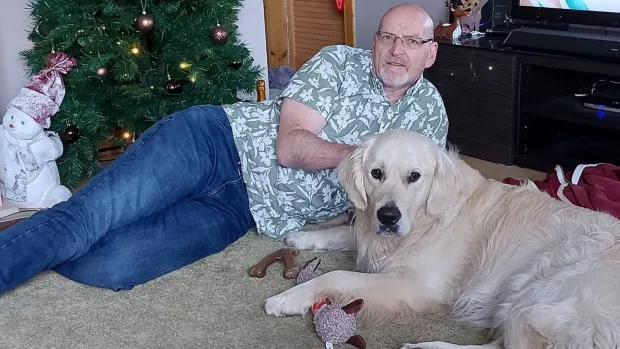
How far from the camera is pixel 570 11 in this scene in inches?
147

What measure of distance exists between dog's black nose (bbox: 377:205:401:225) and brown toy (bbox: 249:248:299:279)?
0.46m

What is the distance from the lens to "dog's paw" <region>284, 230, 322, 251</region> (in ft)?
9.00

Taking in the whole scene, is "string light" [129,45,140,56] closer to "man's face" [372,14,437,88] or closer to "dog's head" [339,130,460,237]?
"man's face" [372,14,437,88]

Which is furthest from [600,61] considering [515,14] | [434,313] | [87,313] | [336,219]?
[87,313]

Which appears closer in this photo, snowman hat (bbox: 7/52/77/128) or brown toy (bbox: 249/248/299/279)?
brown toy (bbox: 249/248/299/279)

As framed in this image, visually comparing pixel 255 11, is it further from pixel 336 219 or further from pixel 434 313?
pixel 434 313

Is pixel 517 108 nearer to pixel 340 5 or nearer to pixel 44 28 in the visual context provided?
pixel 340 5

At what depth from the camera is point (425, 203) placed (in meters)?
2.27

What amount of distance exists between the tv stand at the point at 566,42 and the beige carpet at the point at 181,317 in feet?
5.27

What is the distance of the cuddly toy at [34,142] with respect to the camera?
334 cm

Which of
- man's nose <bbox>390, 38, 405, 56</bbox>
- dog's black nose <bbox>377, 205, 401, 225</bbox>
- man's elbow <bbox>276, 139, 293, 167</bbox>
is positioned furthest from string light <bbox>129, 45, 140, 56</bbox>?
dog's black nose <bbox>377, 205, 401, 225</bbox>

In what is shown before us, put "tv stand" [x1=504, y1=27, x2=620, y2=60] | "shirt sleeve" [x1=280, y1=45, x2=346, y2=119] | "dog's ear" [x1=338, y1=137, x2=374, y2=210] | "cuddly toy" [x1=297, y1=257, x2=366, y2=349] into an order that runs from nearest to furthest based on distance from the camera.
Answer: "cuddly toy" [x1=297, y1=257, x2=366, y2=349] → "dog's ear" [x1=338, y1=137, x2=374, y2=210] → "shirt sleeve" [x1=280, y1=45, x2=346, y2=119] → "tv stand" [x1=504, y1=27, x2=620, y2=60]

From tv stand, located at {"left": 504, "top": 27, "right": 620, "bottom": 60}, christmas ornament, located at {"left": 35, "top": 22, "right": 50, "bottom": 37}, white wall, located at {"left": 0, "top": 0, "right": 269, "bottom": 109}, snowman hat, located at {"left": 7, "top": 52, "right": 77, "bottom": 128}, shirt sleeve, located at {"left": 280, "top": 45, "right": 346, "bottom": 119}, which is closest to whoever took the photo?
shirt sleeve, located at {"left": 280, "top": 45, "right": 346, "bottom": 119}

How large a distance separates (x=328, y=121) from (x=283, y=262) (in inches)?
20.2
